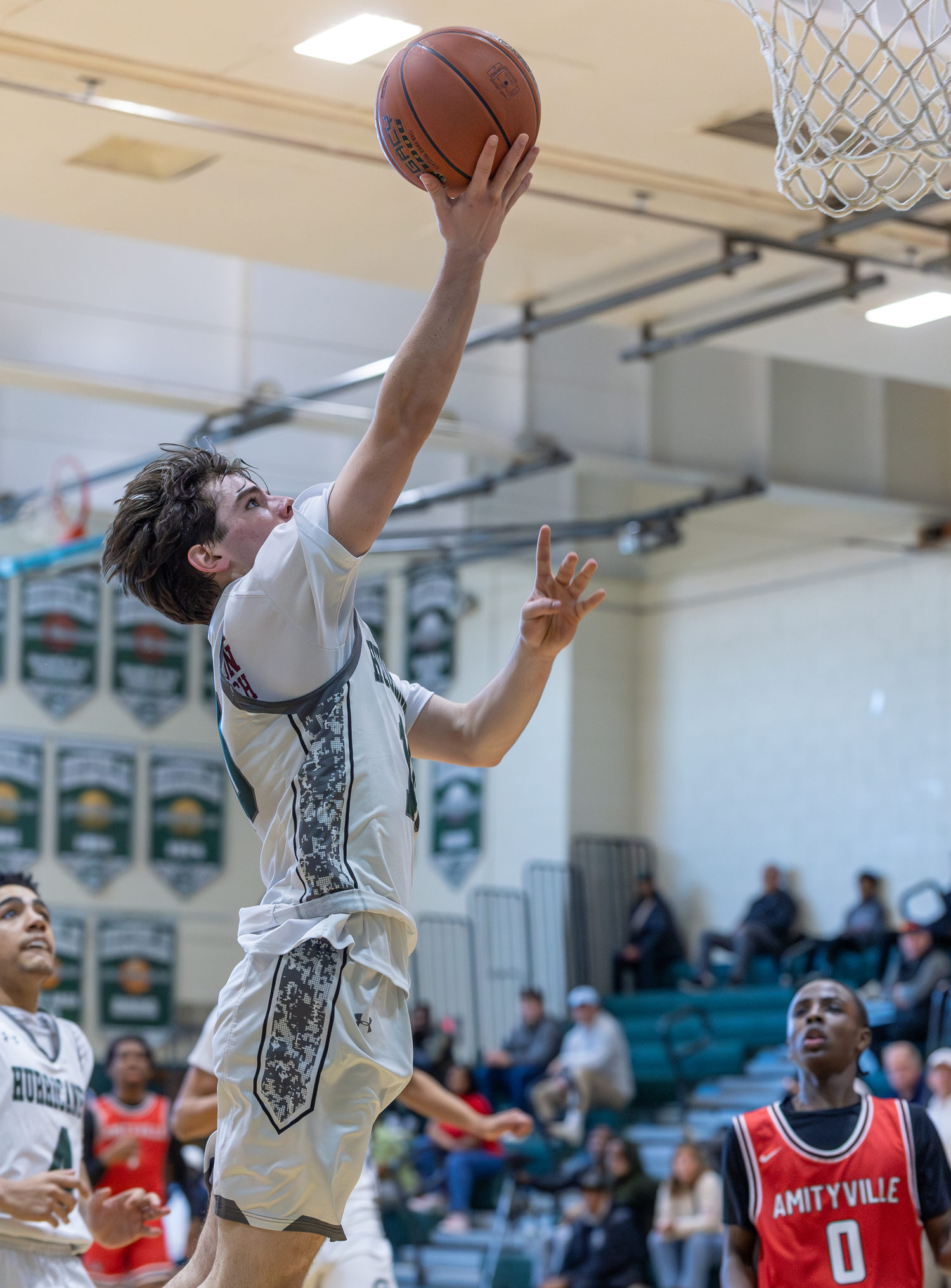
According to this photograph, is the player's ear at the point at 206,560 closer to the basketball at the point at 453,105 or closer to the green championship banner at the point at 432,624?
the basketball at the point at 453,105

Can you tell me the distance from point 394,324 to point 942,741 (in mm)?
6835

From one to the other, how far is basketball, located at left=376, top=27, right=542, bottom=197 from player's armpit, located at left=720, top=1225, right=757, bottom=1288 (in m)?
2.94

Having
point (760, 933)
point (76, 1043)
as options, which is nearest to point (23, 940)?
point (76, 1043)

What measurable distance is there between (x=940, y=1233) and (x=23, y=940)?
2660 mm

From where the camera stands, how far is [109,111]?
7691mm

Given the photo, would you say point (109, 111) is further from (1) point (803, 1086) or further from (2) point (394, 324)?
(2) point (394, 324)

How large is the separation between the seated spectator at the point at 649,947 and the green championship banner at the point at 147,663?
16.6 feet

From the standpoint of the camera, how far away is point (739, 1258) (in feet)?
16.5

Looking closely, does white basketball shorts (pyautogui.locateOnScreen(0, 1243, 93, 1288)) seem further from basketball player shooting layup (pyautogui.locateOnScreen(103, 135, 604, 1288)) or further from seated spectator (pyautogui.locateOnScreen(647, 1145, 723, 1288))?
seated spectator (pyautogui.locateOnScreen(647, 1145, 723, 1288))

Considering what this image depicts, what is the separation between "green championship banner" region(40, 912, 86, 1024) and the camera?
18.2m

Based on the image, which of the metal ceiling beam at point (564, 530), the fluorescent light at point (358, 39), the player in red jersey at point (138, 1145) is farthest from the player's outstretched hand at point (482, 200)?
the metal ceiling beam at point (564, 530)

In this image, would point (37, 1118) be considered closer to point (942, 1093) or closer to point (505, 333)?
point (505, 333)

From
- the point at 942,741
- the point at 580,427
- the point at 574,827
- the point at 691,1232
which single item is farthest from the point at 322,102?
the point at 574,827

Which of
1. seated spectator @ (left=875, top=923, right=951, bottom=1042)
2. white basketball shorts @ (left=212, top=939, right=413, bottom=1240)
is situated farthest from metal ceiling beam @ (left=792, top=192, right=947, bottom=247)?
seated spectator @ (left=875, top=923, right=951, bottom=1042)
